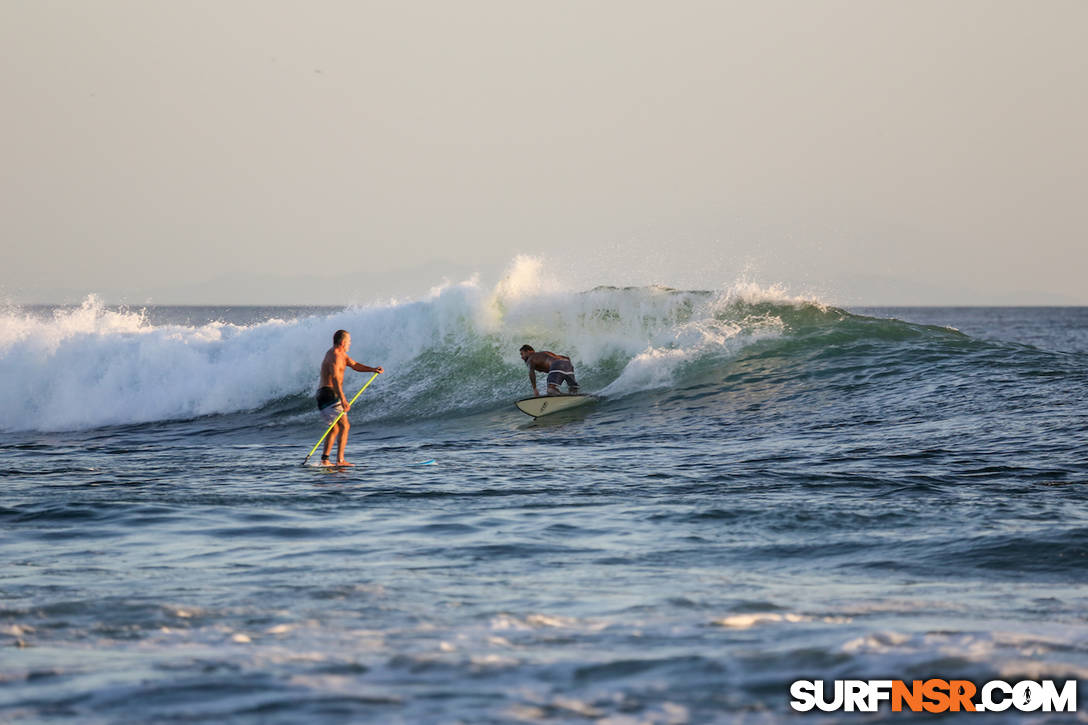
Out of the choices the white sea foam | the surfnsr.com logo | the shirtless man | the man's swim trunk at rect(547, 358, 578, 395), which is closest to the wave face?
the white sea foam

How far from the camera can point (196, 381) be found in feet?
76.9

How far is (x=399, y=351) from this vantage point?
23.4 metres

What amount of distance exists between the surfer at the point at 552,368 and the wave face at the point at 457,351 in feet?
3.85

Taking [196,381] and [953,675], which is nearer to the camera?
[953,675]

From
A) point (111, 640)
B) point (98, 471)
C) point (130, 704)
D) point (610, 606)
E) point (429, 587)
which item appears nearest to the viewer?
point (130, 704)

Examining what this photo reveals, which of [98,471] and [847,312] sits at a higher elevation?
[847,312]

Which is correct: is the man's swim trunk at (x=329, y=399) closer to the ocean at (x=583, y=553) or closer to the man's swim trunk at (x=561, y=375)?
the ocean at (x=583, y=553)

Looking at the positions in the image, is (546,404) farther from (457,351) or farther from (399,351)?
(399,351)

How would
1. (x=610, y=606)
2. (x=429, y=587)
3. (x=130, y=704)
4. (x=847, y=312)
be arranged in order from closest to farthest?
(x=130, y=704)
(x=610, y=606)
(x=429, y=587)
(x=847, y=312)

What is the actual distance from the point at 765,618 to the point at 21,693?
346 cm

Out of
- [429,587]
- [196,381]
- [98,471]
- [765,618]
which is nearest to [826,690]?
[765,618]

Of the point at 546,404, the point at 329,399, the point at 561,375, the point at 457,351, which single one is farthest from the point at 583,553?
the point at 457,351

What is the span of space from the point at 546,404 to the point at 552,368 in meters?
0.87

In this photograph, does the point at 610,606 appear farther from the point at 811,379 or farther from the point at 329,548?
the point at 811,379
